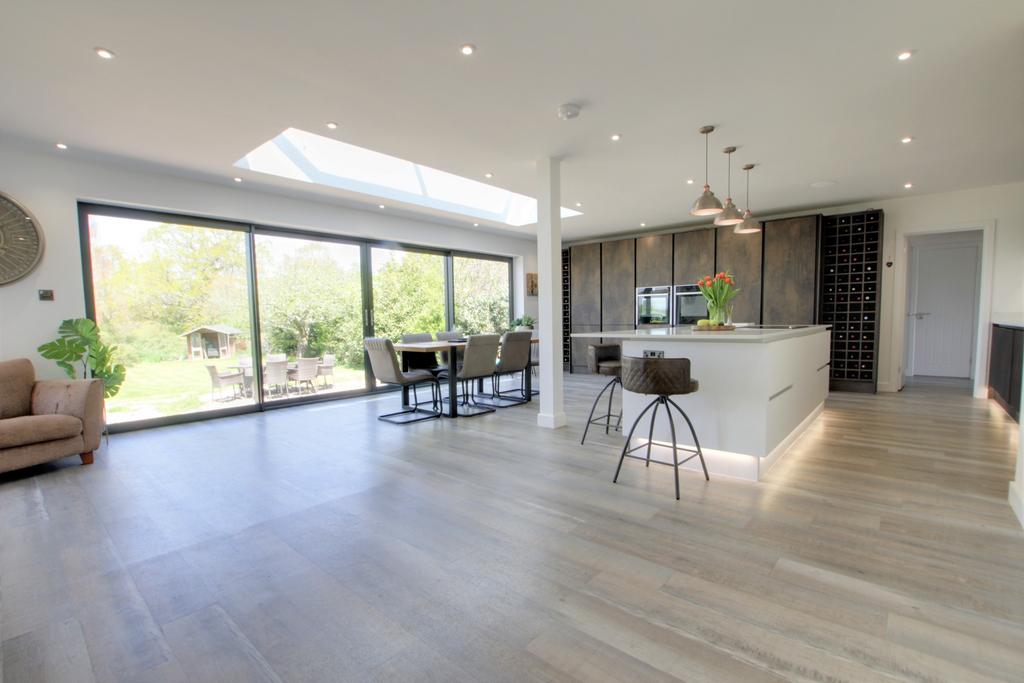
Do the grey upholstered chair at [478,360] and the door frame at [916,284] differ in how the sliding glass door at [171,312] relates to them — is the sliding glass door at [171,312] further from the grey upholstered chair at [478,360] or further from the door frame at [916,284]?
the door frame at [916,284]

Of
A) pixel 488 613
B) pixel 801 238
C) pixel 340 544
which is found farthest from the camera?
pixel 801 238

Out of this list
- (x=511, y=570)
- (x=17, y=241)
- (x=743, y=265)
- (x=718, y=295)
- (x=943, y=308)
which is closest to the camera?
(x=511, y=570)

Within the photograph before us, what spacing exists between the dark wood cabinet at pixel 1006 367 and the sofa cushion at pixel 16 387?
8.17 meters

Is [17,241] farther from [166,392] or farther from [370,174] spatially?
[370,174]

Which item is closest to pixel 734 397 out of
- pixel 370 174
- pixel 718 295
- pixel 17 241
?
pixel 718 295

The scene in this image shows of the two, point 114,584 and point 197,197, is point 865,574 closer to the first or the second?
point 114,584

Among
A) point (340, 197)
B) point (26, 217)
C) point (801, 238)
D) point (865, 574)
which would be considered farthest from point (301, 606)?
point (801, 238)

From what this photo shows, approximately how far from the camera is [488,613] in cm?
161

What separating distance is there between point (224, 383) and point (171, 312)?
3.08 ft

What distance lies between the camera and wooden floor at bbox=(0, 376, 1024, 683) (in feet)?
4.58

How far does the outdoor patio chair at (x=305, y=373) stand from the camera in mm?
5570

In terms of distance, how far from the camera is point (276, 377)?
5.39 m

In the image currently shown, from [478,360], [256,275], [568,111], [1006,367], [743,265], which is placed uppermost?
[568,111]

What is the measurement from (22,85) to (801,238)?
786 cm
